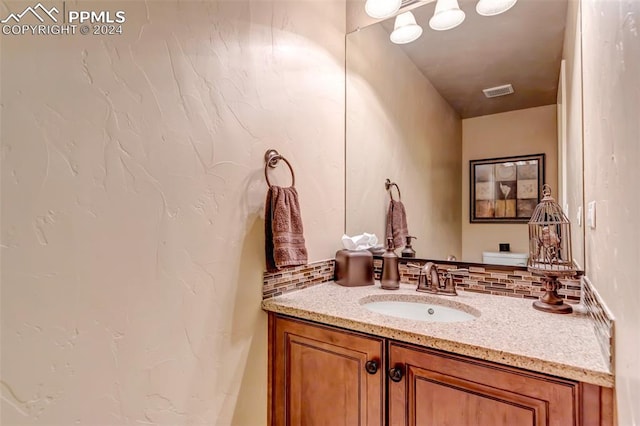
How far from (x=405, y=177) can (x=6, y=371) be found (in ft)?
5.52

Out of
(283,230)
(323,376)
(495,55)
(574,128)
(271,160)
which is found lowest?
(323,376)

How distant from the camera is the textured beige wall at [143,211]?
2.45 ft

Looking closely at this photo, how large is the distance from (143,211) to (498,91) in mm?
1579

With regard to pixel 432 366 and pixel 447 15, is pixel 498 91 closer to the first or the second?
pixel 447 15

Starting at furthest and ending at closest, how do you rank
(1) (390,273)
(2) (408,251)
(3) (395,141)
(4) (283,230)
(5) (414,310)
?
(3) (395,141)
(2) (408,251)
(1) (390,273)
(5) (414,310)
(4) (283,230)

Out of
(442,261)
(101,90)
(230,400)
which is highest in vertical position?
(101,90)

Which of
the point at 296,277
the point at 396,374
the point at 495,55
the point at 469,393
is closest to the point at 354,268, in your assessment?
the point at 296,277

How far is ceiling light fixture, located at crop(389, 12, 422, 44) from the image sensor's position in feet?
5.48

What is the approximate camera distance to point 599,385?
73 centimetres

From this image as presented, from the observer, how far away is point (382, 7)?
168 cm

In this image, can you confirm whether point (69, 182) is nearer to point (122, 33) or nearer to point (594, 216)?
point (122, 33)

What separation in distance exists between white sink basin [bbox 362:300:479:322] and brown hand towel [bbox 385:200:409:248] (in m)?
0.36

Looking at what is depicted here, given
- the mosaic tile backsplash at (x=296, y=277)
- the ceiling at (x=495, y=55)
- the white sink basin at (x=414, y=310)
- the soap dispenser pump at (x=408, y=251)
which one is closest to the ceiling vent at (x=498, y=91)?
the ceiling at (x=495, y=55)

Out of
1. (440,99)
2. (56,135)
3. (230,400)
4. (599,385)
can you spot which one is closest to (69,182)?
(56,135)
